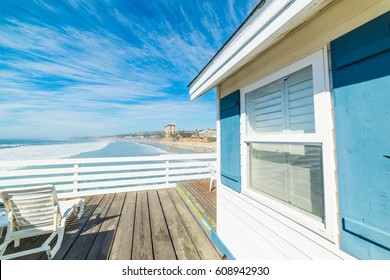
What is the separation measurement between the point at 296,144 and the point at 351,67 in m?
0.55

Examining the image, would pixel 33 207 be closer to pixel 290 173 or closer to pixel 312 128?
pixel 290 173

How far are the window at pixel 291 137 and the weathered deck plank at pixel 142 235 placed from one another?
58.8 inches

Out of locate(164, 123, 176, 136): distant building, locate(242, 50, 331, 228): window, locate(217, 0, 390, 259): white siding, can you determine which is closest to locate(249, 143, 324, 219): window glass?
locate(242, 50, 331, 228): window

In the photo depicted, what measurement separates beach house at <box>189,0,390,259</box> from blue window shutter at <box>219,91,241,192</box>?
0.04 m

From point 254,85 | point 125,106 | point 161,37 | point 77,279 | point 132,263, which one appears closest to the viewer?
point 77,279

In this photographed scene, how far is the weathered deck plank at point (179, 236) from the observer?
192cm

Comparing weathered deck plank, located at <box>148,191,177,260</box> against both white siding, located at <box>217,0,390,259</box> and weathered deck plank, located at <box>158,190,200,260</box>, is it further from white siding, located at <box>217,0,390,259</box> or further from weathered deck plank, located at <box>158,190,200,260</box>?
white siding, located at <box>217,0,390,259</box>

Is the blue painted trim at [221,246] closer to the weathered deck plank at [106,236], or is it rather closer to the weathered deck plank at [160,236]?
the weathered deck plank at [160,236]

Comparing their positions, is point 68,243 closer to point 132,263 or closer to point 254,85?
point 132,263

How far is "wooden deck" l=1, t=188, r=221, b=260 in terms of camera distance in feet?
6.33

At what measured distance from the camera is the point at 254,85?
153cm

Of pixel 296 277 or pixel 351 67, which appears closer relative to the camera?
pixel 351 67

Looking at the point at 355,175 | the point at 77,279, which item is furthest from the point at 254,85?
the point at 77,279

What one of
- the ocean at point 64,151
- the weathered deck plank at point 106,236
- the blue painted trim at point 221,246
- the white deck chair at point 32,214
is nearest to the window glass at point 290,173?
the blue painted trim at point 221,246
